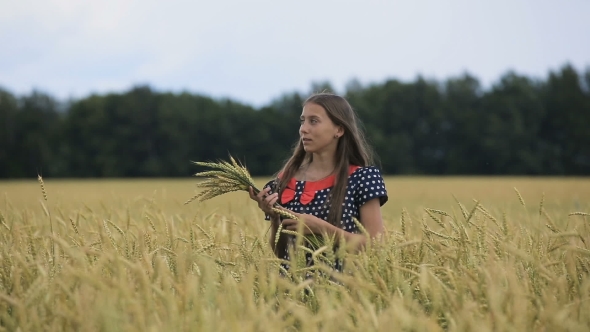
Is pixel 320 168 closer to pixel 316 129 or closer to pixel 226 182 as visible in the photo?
pixel 316 129

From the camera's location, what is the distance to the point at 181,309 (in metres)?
2.35

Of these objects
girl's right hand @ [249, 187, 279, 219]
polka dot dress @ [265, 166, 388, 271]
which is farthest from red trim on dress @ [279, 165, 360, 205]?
girl's right hand @ [249, 187, 279, 219]

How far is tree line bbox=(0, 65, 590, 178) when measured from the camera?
55.4 meters

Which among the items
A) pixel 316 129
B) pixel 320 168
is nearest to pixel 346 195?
pixel 320 168

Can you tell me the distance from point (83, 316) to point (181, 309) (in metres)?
0.35

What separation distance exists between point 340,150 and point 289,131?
2070 inches

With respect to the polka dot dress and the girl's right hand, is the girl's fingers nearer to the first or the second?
the girl's right hand

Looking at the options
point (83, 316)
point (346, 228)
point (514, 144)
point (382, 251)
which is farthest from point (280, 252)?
point (514, 144)

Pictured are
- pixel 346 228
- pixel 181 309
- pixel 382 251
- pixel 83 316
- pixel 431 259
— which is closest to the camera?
pixel 83 316

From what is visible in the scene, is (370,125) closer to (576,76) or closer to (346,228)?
(576,76)

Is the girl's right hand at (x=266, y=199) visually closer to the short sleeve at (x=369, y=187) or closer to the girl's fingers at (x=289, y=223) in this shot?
the girl's fingers at (x=289, y=223)

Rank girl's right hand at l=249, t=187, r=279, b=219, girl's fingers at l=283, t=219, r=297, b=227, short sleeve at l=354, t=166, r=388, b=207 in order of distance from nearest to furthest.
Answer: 1. girl's right hand at l=249, t=187, r=279, b=219
2. girl's fingers at l=283, t=219, r=297, b=227
3. short sleeve at l=354, t=166, r=388, b=207

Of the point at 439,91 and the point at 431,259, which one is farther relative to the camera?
the point at 439,91

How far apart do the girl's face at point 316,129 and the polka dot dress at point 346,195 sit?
221 millimetres
